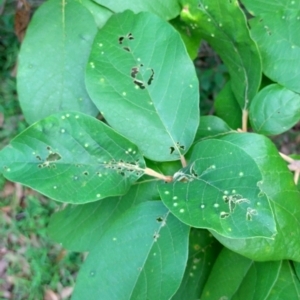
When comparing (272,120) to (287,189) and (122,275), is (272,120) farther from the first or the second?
(122,275)

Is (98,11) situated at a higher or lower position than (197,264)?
higher

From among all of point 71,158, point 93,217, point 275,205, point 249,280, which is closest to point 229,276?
point 249,280

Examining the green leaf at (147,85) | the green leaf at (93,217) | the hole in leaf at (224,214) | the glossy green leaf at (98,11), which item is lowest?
the green leaf at (93,217)

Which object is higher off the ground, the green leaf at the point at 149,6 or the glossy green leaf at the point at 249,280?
the green leaf at the point at 149,6

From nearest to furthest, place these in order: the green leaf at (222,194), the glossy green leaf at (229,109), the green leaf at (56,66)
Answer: the green leaf at (222,194)
the green leaf at (56,66)
the glossy green leaf at (229,109)

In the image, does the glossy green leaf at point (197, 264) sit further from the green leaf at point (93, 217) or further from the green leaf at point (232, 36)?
the green leaf at point (232, 36)

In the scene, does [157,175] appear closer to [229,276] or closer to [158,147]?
[158,147]

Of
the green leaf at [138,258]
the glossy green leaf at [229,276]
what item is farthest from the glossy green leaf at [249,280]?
the green leaf at [138,258]
